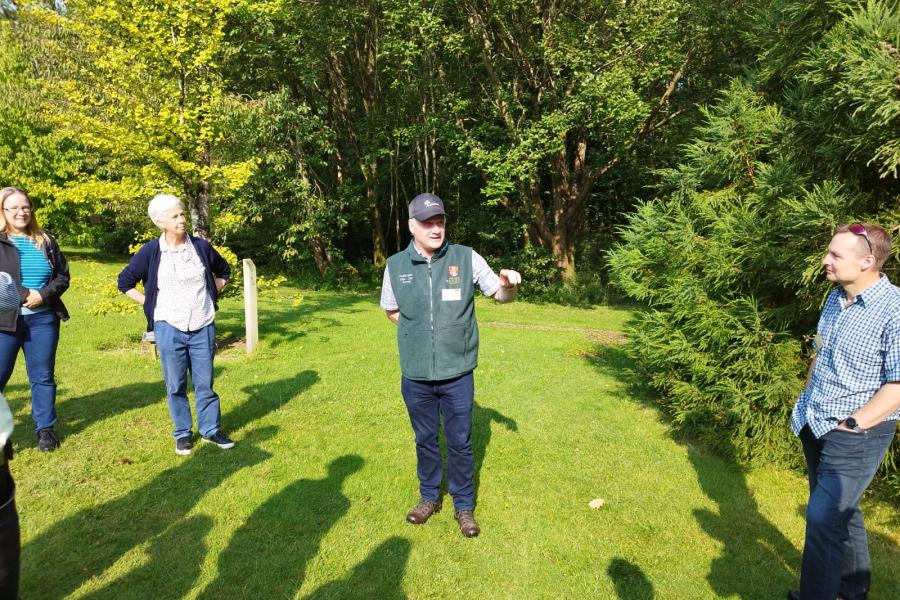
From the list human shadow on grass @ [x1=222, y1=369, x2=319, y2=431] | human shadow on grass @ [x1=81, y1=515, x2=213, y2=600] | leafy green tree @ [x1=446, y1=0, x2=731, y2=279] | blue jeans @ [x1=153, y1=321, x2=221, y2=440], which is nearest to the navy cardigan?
blue jeans @ [x1=153, y1=321, x2=221, y2=440]

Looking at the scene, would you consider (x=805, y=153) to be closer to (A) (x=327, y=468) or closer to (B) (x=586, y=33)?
(A) (x=327, y=468)

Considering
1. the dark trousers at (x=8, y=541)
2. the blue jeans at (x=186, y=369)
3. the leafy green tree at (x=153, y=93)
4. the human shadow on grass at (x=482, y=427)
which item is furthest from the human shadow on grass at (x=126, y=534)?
the leafy green tree at (x=153, y=93)

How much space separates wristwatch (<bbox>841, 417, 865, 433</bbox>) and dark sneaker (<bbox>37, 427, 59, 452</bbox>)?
611 cm

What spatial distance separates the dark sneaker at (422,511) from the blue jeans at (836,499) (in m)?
2.39

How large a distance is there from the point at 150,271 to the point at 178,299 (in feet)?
1.19

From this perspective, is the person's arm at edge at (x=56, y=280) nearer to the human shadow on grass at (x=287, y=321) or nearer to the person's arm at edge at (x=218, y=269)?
the person's arm at edge at (x=218, y=269)

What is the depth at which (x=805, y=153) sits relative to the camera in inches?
196

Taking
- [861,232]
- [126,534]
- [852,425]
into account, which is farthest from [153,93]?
[852,425]

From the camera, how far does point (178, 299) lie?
4.78 m

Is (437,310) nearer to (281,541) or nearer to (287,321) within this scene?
(281,541)

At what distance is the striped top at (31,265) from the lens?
4766 mm

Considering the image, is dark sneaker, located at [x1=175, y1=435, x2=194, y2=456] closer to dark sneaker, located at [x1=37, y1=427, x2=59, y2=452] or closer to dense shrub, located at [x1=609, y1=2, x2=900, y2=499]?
dark sneaker, located at [x1=37, y1=427, x2=59, y2=452]

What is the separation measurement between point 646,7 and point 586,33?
1539 millimetres

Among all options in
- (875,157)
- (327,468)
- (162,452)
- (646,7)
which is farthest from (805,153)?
(646,7)
